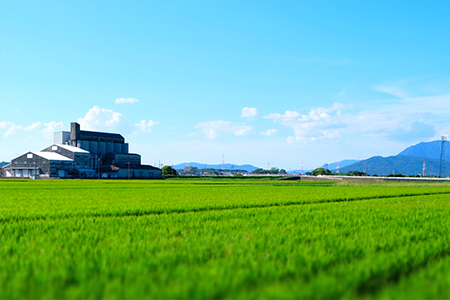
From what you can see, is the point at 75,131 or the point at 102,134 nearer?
the point at 75,131

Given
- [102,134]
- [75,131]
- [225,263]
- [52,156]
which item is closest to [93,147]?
[75,131]

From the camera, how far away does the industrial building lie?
276 ft

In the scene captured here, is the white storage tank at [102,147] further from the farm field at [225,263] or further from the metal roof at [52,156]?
the farm field at [225,263]

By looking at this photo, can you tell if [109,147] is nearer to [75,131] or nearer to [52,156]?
[75,131]

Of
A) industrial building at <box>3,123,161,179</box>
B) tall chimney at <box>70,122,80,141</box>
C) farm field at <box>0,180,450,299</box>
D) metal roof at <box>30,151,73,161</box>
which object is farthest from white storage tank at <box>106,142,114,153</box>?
farm field at <box>0,180,450,299</box>

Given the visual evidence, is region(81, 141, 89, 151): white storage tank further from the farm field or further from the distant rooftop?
the farm field

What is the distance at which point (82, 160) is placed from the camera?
90062mm

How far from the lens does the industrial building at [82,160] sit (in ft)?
276

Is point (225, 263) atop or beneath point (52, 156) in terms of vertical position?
beneath

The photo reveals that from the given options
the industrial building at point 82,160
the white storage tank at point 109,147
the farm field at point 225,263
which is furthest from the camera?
the white storage tank at point 109,147

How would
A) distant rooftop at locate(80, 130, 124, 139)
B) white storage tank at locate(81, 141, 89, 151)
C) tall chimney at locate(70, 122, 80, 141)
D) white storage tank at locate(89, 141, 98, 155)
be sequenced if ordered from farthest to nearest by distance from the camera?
distant rooftop at locate(80, 130, 124, 139)
white storage tank at locate(89, 141, 98, 155)
tall chimney at locate(70, 122, 80, 141)
white storage tank at locate(81, 141, 89, 151)

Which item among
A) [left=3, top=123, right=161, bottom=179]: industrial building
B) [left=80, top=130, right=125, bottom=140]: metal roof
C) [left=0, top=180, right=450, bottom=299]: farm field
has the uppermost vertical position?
[left=80, top=130, right=125, bottom=140]: metal roof

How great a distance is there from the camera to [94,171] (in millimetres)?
92062

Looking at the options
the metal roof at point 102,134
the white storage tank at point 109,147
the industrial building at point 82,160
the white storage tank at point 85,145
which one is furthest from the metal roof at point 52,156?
the white storage tank at point 109,147
